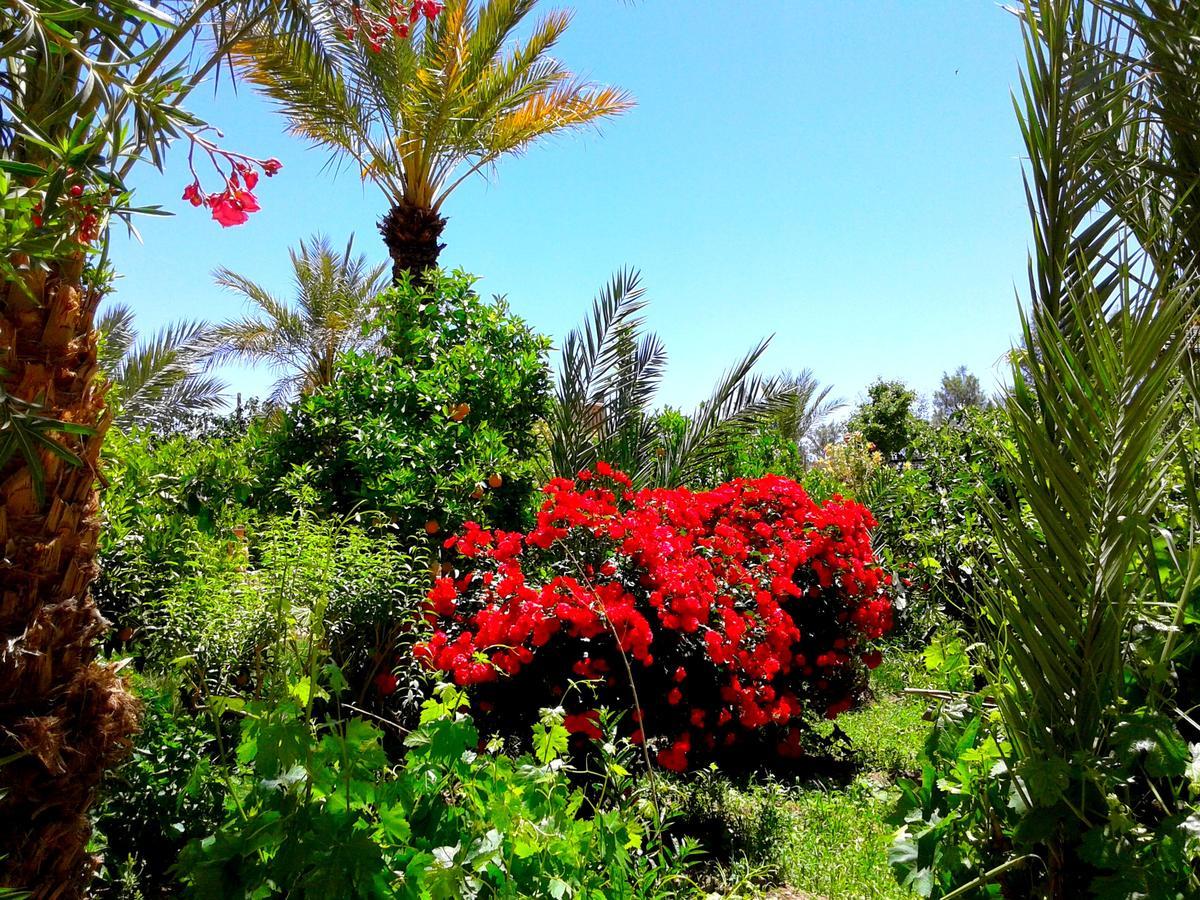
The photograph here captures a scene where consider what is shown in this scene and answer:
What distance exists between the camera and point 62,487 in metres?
2.35

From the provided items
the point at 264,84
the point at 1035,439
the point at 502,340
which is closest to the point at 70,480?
the point at 1035,439

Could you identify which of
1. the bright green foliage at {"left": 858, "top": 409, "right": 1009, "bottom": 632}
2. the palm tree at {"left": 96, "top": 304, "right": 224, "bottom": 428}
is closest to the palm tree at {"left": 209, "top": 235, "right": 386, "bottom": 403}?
the palm tree at {"left": 96, "top": 304, "right": 224, "bottom": 428}

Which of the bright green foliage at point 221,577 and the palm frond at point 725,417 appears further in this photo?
the palm frond at point 725,417

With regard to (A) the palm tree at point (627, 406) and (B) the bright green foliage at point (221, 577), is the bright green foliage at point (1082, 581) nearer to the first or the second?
(B) the bright green foliage at point (221, 577)

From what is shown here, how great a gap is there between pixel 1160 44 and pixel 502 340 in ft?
16.3

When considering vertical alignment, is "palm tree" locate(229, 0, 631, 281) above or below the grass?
above

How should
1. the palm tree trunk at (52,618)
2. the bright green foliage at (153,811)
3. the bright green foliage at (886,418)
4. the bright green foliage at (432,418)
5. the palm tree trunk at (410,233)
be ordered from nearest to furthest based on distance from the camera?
the palm tree trunk at (52,618), the bright green foliage at (153,811), the bright green foliage at (432,418), the palm tree trunk at (410,233), the bright green foliage at (886,418)

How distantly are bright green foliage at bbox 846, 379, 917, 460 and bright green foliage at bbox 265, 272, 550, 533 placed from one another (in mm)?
16349

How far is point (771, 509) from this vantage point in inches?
238

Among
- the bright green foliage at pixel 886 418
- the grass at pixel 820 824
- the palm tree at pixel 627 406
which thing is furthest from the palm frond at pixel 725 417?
the bright green foliage at pixel 886 418

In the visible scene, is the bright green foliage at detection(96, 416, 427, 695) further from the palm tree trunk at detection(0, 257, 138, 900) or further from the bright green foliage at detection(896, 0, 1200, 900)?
the bright green foliage at detection(896, 0, 1200, 900)

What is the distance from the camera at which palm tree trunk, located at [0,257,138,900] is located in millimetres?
2244

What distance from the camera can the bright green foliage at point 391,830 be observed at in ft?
5.72

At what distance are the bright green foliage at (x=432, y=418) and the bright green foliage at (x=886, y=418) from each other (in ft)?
53.6
